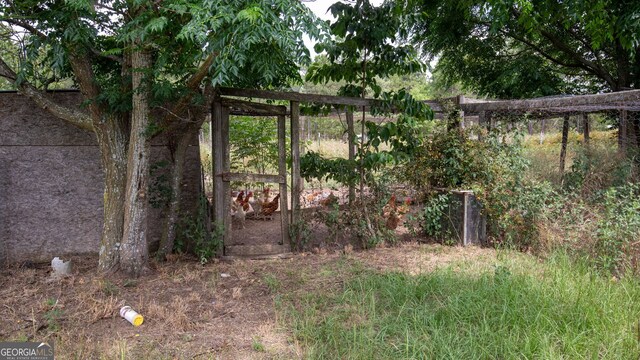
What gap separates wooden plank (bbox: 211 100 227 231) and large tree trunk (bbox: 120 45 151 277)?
0.87 metres

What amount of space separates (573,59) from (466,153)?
4.95 metres

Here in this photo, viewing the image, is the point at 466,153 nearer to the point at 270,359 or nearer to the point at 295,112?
the point at 295,112

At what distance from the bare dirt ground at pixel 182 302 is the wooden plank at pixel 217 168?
57 centimetres

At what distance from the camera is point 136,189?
4422 mm

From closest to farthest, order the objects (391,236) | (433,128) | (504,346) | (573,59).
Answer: (504,346)
(391,236)
(433,128)
(573,59)

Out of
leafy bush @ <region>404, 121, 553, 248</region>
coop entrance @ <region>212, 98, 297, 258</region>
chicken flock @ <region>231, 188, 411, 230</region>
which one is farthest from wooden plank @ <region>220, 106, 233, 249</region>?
leafy bush @ <region>404, 121, 553, 248</region>

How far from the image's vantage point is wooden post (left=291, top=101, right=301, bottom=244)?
5.45 metres

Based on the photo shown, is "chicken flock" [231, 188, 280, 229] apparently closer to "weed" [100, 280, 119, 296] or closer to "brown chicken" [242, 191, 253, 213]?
"brown chicken" [242, 191, 253, 213]

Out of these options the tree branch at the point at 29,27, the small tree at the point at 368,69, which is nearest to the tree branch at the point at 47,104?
the tree branch at the point at 29,27

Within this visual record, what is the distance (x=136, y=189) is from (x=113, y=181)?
32 centimetres

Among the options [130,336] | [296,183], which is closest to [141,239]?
[130,336]

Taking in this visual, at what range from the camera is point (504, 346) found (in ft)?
9.55

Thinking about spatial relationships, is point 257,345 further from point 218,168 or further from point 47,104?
point 47,104

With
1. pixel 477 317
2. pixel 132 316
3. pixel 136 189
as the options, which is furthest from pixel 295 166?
pixel 477 317
